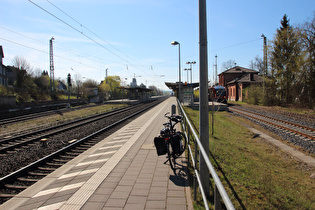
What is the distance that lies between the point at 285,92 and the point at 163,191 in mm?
28387

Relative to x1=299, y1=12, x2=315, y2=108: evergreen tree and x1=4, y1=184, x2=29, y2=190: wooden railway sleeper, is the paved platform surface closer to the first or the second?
x1=4, y1=184, x2=29, y2=190: wooden railway sleeper

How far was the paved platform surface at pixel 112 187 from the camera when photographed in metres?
3.50

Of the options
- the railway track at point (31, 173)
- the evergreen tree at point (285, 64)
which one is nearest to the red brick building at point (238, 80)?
the evergreen tree at point (285, 64)

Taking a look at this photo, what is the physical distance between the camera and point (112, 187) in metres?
4.08

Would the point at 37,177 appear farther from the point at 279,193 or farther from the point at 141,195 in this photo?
the point at 279,193

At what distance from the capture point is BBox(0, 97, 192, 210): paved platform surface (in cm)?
350

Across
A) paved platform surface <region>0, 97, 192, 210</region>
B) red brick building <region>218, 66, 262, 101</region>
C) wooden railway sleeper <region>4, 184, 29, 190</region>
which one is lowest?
wooden railway sleeper <region>4, 184, 29, 190</region>

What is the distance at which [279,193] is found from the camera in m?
4.89

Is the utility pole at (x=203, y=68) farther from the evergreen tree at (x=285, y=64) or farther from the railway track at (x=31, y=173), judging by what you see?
the evergreen tree at (x=285, y=64)

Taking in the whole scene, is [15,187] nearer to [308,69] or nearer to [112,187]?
[112,187]

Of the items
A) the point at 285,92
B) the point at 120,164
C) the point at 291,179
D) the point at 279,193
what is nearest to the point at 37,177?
the point at 120,164

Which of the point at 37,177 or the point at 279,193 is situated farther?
the point at 37,177

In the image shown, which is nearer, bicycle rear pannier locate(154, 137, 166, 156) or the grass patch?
the grass patch

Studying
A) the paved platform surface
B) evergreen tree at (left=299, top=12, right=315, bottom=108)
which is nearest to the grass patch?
the paved platform surface
